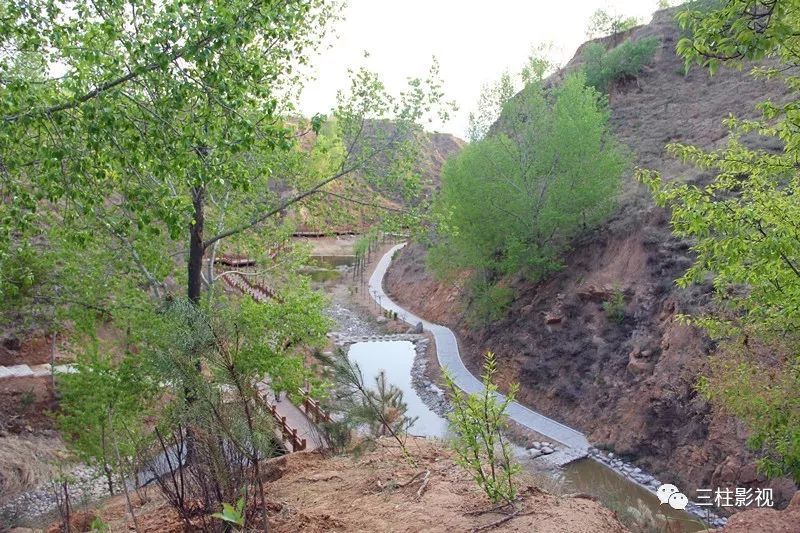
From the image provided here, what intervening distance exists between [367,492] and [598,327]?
16.0m

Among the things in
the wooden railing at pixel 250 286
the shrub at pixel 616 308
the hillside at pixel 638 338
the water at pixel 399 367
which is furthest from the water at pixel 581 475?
the shrub at pixel 616 308

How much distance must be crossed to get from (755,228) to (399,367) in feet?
68.4

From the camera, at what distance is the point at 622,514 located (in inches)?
277

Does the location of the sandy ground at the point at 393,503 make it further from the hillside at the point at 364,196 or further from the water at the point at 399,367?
the water at the point at 399,367

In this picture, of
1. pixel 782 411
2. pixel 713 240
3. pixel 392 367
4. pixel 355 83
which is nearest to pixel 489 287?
pixel 392 367

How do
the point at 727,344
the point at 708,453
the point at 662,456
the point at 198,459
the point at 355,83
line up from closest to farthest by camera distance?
1. the point at 198,459
2. the point at 727,344
3. the point at 355,83
4. the point at 708,453
5. the point at 662,456

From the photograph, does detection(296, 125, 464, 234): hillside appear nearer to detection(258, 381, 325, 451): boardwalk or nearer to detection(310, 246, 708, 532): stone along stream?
detection(310, 246, 708, 532): stone along stream

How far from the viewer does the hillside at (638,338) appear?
601 inches

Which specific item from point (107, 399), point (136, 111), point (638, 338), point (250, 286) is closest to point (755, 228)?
point (136, 111)

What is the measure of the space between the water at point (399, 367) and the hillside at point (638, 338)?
287 cm

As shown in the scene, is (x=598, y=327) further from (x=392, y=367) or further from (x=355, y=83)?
(x=355, y=83)

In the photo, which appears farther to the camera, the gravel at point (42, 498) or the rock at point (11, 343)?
the rock at point (11, 343)

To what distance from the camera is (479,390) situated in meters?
21.3

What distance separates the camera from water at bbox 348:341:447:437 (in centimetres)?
2019
